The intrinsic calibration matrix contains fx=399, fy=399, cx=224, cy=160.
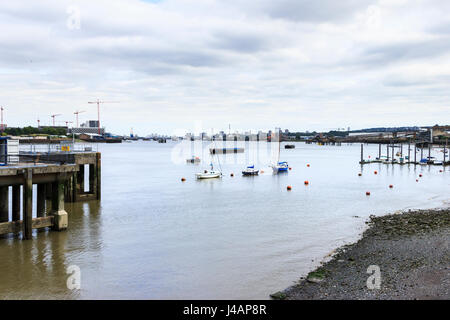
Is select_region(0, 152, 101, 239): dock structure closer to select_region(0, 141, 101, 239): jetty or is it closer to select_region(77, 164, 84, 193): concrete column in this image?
select_region(0, 141, 101, 239): jetty

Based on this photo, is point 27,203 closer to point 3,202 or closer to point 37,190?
point 3,202

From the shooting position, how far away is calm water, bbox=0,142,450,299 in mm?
19922

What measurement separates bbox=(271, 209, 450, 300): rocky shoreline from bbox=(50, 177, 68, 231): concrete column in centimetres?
1718

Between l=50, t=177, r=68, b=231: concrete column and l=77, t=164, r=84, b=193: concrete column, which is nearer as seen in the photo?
l=50, t=177, r=68, b=231: concrete column

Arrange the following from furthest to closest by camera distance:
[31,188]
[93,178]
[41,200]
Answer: [93,178], [41,200], [31,188]

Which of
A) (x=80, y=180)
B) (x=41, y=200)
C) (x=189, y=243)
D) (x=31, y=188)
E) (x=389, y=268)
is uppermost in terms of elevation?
(x=31, y=188)

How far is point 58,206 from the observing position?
92.8 ft

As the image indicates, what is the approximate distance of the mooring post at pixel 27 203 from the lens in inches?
989

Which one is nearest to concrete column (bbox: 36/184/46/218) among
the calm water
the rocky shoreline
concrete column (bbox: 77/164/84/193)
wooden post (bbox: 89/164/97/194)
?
the calm water

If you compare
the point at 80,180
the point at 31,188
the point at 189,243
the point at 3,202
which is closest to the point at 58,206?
the point at 31,188

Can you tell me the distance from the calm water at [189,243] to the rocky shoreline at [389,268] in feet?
5.13

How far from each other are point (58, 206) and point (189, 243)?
9.66 meters
